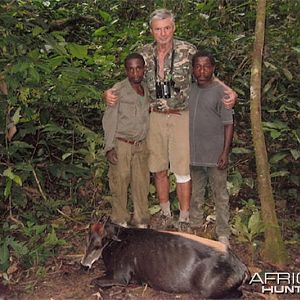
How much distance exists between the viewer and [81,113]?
7.00 m

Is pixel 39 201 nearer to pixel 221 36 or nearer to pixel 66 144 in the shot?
pixel 66 144

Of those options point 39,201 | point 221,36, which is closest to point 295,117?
point 221,36

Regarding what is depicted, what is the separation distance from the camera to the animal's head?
444 centimetres

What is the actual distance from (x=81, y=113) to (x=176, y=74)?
258 cm

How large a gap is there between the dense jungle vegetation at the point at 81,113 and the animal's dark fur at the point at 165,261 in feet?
2.45

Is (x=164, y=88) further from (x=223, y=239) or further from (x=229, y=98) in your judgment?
(x=223, y=239)

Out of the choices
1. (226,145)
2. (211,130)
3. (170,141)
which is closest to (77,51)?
(170,141)

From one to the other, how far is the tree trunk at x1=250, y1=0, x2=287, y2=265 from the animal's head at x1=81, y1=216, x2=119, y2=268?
55.4 inches

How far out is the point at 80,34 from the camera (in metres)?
8.36

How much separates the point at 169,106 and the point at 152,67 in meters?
0.41

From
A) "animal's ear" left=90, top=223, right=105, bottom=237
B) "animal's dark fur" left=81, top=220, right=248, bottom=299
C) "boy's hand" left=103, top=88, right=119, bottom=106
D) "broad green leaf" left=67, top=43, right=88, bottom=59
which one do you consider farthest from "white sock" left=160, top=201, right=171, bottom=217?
"broad green leaf" left=67, top=43, right=88, bottom=59

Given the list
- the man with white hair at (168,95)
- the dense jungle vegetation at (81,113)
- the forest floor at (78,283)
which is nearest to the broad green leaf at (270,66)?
the dense jungle vegetation at (81,113)

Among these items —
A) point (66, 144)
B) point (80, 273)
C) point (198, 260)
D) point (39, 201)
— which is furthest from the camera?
point (66, 144)

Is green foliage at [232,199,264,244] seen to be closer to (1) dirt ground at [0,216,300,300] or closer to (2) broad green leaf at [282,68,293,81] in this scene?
(1) dirt ground at [0,216,300,300]
